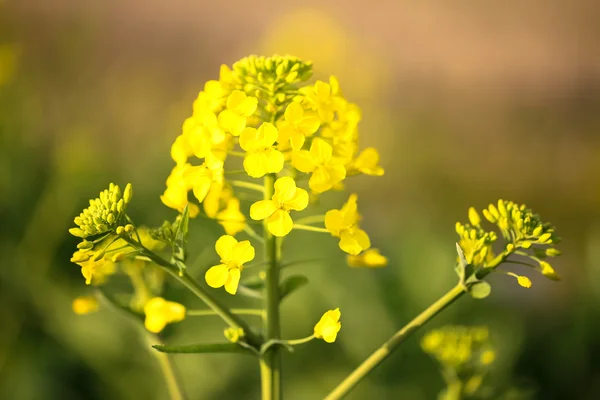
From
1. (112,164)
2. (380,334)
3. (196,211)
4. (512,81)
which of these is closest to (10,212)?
(112,164)

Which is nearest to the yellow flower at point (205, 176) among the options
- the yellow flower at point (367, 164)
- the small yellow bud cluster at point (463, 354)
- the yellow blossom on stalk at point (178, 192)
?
the yellow blossom on stalk at point (178, 192)

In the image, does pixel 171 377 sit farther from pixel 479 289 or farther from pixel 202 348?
pixel 479 289

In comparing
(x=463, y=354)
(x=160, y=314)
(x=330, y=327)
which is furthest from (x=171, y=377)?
(x=463, y=354)

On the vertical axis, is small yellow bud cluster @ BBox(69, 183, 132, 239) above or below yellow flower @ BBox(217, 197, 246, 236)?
Answer: above

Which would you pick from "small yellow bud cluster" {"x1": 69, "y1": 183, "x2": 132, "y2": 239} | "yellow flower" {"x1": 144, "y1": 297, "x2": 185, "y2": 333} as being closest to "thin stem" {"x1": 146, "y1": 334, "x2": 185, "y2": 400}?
"yellow flower" {"x1": 144, "y1": 297, "x2": 185, "y2": 333}

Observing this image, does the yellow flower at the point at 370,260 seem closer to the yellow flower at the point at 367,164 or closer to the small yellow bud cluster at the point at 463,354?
the yellow flower at the point at 367,164

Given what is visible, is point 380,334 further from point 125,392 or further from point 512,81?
point 512,81

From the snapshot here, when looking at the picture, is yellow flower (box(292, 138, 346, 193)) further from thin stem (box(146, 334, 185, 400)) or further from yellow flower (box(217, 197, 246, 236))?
→ thin stem (box(146, 334, 185, 400))
